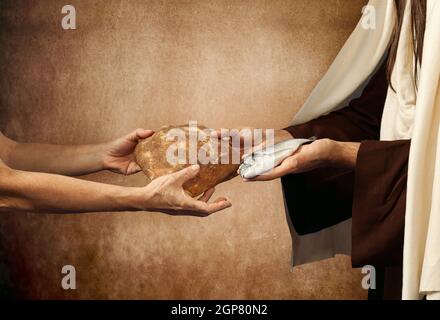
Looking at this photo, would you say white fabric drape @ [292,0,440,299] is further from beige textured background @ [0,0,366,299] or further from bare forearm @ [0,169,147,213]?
bare forearm @ [0,169,147,213]

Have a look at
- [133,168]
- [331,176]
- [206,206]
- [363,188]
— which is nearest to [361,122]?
[331,176]

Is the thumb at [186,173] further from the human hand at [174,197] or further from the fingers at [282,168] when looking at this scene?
the fingers at [282,168]

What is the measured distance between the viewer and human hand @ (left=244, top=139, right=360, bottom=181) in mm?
1885

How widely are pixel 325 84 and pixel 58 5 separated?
785 mm

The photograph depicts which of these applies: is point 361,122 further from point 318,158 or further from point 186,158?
point 186,158

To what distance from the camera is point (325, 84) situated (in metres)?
2.11

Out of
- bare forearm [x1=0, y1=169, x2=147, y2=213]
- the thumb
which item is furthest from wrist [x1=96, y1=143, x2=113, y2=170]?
the thumb

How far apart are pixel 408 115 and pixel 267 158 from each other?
1.12 feet

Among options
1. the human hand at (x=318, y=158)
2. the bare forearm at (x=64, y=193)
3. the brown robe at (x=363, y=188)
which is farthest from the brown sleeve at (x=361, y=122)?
the bare forearm at (x=64, y=193)

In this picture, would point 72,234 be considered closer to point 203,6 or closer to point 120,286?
point 120,286

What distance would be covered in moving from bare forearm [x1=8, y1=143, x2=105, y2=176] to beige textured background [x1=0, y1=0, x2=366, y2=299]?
0.10 metres

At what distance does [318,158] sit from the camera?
191 cm

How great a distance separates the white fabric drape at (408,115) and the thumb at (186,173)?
1.14ft

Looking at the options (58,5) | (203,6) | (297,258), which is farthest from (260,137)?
(58,5)
